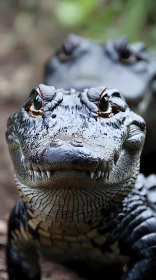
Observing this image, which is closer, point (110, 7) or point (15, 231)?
point (15, 231)

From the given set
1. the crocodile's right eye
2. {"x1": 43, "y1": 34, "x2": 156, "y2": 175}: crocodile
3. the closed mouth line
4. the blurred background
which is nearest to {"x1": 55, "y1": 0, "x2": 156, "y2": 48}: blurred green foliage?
the blurred background

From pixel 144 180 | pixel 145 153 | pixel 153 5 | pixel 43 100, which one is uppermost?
pixel 153 5

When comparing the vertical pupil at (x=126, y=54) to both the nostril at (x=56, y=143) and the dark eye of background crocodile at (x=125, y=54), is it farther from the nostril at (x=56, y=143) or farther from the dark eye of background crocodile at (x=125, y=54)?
the nostril at (x=56, y=143)

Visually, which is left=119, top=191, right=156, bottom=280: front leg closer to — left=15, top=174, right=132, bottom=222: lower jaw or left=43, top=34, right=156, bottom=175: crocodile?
left=15, top=174, right=132, bottom=222: lower jaw

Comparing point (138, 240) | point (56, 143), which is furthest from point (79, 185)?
point (138, 240)

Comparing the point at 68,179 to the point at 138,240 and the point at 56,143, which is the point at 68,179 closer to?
the point at 56,143

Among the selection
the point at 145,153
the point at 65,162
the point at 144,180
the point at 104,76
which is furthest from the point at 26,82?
the point at 65,162

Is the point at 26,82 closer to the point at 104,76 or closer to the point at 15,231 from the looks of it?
the point at 104,76
